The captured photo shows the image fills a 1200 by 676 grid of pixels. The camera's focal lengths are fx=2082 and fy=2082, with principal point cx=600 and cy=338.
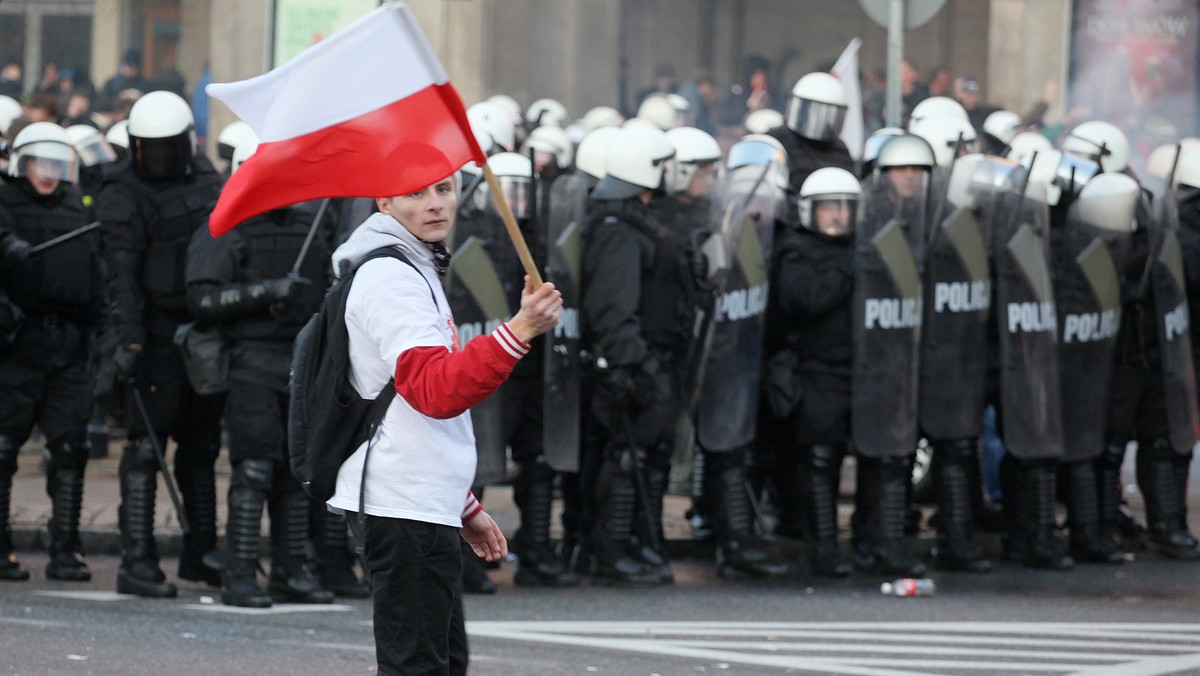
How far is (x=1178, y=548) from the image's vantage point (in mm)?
9906

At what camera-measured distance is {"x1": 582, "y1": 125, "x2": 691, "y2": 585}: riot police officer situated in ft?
28.2

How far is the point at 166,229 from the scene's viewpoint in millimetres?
8109

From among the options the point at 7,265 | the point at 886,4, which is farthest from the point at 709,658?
the point at 886,4

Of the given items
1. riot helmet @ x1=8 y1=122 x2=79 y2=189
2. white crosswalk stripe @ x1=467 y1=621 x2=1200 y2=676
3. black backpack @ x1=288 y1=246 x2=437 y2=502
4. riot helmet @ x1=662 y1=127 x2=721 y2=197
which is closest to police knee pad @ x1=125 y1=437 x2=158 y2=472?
riot helmet @ x1=8 y1=122 x2=79 y2=189

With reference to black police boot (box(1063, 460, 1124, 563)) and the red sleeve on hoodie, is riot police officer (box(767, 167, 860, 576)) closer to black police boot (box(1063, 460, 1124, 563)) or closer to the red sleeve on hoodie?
black police boot (box(1063, 460, 1124, 563))

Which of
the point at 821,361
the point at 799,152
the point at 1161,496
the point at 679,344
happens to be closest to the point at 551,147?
the point at 799,152

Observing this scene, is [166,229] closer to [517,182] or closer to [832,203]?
[517,182]

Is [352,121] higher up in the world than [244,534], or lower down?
higher up

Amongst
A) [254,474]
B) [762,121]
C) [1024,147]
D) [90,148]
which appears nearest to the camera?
[254,474]

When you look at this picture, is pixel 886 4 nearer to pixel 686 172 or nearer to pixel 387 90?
pixel 686 172

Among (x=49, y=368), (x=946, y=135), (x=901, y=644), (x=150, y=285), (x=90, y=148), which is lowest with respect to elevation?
(x=901, y=644)

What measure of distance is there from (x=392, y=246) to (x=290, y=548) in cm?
385

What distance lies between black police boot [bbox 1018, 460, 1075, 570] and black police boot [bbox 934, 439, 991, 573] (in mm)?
286

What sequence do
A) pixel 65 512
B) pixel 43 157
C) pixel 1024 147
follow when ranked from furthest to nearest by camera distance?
pixel 1024 147
pixel 43 157
pixel 65 512
